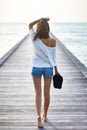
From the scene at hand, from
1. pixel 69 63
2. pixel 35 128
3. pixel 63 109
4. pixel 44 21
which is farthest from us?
pixel 69 63

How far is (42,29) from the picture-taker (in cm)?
530

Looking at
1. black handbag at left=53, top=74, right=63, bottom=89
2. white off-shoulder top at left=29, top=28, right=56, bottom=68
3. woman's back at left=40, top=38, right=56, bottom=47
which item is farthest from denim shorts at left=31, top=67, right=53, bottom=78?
woman's back at left=40, top=38, right=56, bottom=47

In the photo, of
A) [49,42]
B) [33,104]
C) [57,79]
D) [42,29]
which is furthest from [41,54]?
[33,104]

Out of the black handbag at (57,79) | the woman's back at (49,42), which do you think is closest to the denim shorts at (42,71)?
the black handbag at (57,79)

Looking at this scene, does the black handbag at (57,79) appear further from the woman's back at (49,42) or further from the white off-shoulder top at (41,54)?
the woman's back at (49,42)

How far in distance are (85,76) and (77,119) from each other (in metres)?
4.47

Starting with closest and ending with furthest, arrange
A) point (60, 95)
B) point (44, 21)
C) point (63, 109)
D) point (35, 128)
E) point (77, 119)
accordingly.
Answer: point (44, 21), point (35, 128), point (77, 119), point (63, 109), point (60, 95)

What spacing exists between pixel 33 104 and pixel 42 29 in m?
2.29

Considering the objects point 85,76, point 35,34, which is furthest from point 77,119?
point 85,76

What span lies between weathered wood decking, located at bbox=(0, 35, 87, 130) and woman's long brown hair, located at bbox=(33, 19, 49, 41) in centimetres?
135

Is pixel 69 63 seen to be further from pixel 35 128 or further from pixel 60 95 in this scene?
pixel 35 128

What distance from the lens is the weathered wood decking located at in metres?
5.91

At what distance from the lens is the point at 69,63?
14297 millimetres

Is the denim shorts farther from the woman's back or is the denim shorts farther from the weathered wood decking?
the weathered wood decking
